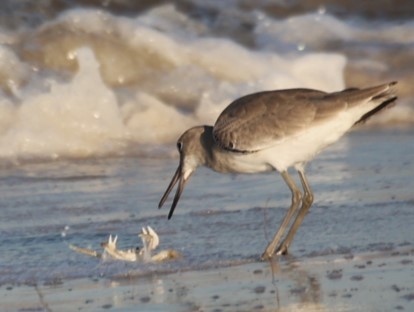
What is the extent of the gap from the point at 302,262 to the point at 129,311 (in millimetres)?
1098

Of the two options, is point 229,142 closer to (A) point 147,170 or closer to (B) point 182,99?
(A) point 147,170

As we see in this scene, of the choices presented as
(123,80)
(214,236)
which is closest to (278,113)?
(214,236)

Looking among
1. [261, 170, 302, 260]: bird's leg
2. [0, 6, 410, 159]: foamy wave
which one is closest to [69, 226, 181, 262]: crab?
[261, 170, 302, 260]: bird's leg

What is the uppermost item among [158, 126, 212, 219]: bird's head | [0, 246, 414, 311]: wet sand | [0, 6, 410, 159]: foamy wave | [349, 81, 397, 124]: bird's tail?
[0, 6, 410, 159]: foamy wave

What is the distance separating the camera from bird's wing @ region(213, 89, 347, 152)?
6105 millimetres

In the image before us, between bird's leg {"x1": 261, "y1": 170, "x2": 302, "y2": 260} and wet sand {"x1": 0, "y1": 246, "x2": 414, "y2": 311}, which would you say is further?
bird's leg {"x1": 261, "y1": 170, "x2": 302, "y2": 260}

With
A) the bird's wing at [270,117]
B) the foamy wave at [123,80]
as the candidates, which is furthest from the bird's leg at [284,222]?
the foamy wave at [123,80]

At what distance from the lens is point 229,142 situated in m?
6.23

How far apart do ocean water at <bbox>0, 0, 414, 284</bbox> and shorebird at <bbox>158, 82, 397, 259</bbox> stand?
301 mm

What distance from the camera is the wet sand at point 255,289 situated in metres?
4.83

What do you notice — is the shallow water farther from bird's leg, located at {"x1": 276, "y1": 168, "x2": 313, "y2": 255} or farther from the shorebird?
the shorebird

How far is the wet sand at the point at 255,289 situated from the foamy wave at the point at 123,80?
137 inches

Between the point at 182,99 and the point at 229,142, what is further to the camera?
the point at 182,99

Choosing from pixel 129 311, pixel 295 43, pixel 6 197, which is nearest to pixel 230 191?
pixel 6 197
